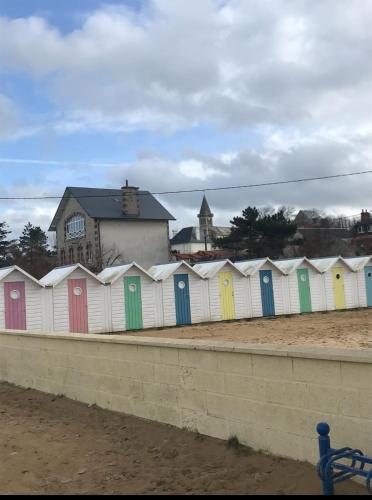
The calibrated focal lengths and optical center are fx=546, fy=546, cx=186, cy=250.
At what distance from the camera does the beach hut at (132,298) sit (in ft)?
75.7

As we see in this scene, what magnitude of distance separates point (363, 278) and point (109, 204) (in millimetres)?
31287

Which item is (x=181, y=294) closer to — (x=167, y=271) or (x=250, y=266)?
(x=167, y=271)

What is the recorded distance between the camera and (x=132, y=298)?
23.5 metres

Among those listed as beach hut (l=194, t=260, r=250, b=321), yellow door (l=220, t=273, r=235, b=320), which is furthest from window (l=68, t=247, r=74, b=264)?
yellow door (l=220, t=273, r=235, b=320)

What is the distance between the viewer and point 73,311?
71.8 feet

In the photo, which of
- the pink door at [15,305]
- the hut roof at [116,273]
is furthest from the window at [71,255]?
the pink door at [15,305]

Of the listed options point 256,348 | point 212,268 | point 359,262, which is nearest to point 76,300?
point 212,268

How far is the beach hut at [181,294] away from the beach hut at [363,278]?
11.0 metres

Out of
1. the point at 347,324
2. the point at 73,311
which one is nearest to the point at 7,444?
the point at 73,311

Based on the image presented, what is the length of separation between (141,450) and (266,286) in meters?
22.1

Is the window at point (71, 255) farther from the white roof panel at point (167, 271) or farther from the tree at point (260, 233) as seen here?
the white roof panel at point (167, 271)

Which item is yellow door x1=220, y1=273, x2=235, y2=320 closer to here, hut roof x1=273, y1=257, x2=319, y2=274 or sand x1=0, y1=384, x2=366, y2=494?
hut roof x1=273, y1=257, x2=319, y2=274

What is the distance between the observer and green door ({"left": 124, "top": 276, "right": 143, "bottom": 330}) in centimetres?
2330

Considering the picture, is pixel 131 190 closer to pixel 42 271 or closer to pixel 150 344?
pixel 42 271
